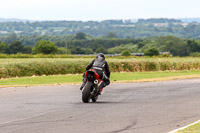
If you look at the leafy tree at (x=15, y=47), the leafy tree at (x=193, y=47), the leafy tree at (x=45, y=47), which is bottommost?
the leafy tree at (x=193, y=47)

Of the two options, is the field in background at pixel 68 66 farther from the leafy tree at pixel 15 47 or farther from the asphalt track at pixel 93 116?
the leafy tree at pixel 15 47

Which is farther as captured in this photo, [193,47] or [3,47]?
[193,47]

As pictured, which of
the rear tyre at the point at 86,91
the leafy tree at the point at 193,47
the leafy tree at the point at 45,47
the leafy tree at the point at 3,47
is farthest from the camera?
the leafy tree at the point at 193,47

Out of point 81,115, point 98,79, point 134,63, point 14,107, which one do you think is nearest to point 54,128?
point 81,115

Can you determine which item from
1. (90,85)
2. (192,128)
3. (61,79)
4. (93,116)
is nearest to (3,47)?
(61,79)

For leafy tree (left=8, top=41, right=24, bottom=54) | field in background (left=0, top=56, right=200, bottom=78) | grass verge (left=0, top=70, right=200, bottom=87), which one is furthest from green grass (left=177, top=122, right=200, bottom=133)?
leafy tree (left=8, top=41, right=24, bottom=54)

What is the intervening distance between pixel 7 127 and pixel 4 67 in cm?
2827

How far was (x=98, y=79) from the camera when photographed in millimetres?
16766

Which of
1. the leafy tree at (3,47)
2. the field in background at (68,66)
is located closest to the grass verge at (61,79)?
the field in background at (68,66)

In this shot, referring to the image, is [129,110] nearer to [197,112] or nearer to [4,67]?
[197,112]

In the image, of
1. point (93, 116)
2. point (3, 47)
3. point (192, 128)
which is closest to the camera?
point (192, 128)

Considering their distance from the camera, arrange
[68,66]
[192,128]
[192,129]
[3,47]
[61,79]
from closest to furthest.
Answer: [192,129] < [192,128] < [61,79] < [68,66] < [3,47]

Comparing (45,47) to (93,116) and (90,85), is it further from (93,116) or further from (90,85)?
(93,116)

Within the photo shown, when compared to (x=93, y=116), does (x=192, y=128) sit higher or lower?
higher
